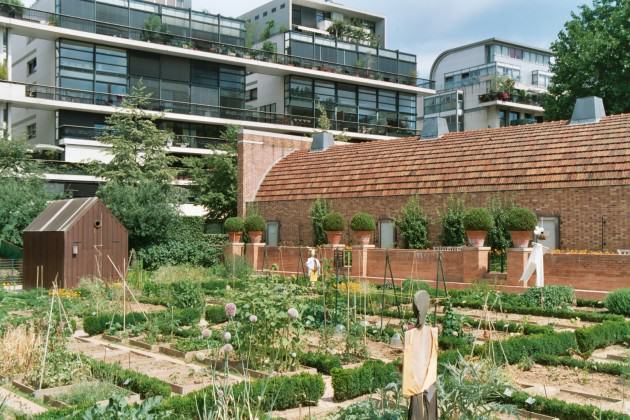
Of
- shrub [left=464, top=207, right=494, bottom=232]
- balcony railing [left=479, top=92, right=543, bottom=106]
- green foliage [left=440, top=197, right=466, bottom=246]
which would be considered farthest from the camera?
balcony railing [left=479, top=92, right=543, bottom=106]

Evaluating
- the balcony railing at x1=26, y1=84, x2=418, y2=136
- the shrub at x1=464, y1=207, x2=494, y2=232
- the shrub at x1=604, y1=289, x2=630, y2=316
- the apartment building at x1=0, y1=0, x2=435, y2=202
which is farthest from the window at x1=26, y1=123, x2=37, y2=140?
the shrub at x1=604, y1=289, x2=630, y2=316

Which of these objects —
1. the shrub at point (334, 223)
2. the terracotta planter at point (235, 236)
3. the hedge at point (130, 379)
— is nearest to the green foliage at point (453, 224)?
the shrub at point (334, 223)

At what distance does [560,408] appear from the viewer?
7.58m

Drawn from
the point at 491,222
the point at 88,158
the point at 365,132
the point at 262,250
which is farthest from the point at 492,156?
the point at 365,132

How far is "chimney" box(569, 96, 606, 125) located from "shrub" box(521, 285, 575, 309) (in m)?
8.97

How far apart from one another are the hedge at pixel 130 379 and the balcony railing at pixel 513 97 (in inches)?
2020

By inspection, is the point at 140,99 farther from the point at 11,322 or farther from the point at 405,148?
the point at 11,322

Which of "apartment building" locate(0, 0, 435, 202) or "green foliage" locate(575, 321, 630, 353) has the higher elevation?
"apartment building" locate(0, 0, 435, 202)

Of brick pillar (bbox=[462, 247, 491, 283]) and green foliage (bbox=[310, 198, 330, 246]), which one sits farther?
green foliage (bbox=[310, 198, 330, 246])

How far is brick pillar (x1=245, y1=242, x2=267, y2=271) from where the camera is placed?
28.7 metres

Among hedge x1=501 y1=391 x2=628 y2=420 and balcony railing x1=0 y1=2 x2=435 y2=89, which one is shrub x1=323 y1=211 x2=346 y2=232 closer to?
hedge x1=501 y1=391 x2=628 y2=420

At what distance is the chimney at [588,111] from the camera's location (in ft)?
78.9

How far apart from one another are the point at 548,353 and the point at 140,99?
2844 cm

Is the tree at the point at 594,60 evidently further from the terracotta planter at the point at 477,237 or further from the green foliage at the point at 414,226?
the terracotta planter at the point at 477,237
